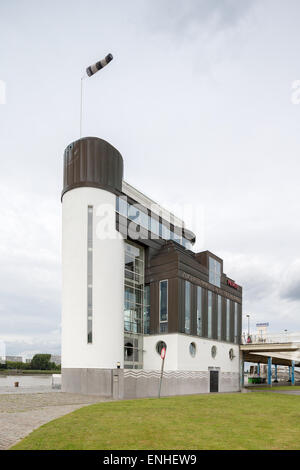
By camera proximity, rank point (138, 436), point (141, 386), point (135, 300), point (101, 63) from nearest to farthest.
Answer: point (138, 436), point (101, 63), point (141, 386), point (135, 300)

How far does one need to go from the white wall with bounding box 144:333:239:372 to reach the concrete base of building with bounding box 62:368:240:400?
1.08 metres

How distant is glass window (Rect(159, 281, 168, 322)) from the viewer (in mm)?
38812

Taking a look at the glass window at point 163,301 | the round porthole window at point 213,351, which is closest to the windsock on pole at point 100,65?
the glass window at point 163,301

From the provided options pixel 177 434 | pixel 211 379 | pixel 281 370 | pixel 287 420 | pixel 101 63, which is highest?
pixel 101 63

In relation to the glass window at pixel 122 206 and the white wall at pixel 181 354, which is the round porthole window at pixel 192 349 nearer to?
the white wall at pixel 181 354

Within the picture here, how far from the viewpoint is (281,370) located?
13225cm

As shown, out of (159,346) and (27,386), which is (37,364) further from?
(159,346)

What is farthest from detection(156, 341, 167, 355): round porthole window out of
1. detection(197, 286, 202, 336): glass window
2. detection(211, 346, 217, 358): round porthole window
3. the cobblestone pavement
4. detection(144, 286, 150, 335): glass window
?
the cobblestone pavement

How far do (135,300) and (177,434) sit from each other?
28.2 meters

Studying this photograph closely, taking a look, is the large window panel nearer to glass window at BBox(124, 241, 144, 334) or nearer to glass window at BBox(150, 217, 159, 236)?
glass window at BBox(124, 241, 144, 334)

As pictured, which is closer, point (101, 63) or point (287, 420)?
point (287, 420)

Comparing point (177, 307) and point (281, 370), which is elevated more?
point (177, 307)
